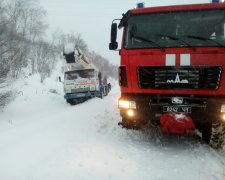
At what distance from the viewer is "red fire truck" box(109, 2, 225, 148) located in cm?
651

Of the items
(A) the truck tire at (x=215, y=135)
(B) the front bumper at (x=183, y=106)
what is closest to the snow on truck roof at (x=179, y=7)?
(B) the front bumper at (x=183, y=106)

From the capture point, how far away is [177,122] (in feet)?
20.7

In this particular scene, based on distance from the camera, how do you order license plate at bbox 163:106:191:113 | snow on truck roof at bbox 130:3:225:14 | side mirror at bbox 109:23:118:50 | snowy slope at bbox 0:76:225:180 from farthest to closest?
1. side mirror at bbox 109:23:118:50
2. snow on truck roof at bbox 130:3:225:14
3. license plate at bbox 163:106:191:113
4. snowy slope at bbox 0:76:225:180

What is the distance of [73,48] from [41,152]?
46.4ft

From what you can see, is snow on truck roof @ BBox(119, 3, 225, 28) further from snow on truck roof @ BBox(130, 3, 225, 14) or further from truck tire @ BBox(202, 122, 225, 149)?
truck tire @ BBox(202, 122, 225, 149)

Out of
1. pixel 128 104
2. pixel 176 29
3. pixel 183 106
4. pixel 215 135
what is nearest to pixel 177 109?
pixel 183 106

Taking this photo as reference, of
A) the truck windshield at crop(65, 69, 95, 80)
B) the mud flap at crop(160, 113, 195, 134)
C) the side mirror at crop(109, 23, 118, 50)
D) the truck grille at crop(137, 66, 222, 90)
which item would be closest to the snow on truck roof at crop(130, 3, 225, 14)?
the side mirror at crop(109, 23, 118, 50)

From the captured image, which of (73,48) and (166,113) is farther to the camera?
(73,48)

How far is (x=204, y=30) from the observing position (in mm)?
6832

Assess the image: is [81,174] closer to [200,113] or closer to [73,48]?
[200,113]

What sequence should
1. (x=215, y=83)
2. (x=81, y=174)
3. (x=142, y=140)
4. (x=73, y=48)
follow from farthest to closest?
(x=73, y=48), (x=142, y=140), (x=215, y=83), (x=81, y=174)

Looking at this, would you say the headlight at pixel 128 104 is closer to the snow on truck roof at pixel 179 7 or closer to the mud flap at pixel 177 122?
the mud flap at pixel 177 122

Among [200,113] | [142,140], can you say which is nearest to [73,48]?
[142,140]

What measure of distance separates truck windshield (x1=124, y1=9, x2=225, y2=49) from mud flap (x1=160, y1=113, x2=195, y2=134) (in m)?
1.50
